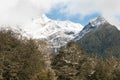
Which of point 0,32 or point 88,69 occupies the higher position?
point 0,32

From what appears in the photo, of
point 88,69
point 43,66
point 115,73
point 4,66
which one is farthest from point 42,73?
point 115,73

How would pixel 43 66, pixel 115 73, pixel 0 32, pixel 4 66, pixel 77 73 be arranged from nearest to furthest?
pixel 4 66, pixel 0 32, pixel 43 66, pixel 77 73, pixel 115 73

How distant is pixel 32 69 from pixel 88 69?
2930cm

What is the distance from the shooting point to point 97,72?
125 metres

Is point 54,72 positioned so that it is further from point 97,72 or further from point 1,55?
point 1,55

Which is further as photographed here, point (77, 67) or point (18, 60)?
point (77, 67)

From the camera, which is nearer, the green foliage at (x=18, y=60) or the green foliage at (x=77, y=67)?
the green foliage at (x=18, y=60)

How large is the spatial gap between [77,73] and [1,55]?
34.6 metres

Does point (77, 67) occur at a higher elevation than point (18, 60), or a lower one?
lower

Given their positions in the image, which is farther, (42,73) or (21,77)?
(42,73)

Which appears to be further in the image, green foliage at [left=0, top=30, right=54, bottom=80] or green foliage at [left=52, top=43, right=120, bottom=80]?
green foliage at [left=52, top=43, right=120, bottom=80]

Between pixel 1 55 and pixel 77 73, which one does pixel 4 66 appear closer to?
pixel 1 55

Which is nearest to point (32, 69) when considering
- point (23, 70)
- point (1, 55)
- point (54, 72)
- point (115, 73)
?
point (23, 70)

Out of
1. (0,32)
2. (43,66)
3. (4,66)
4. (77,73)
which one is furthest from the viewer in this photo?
(77,73)
